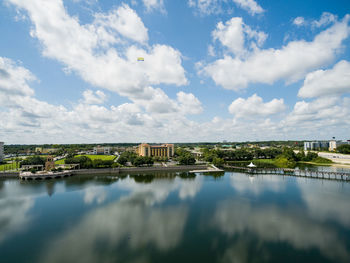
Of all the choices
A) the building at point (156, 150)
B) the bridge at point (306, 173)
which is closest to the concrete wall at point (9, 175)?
the building at point (156, 150)

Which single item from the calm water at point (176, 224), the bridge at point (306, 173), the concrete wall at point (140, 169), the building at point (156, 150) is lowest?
the calm water at point (176, 224)

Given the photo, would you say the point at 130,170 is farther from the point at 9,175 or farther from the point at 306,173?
the point at 306,173

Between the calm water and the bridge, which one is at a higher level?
the bridge

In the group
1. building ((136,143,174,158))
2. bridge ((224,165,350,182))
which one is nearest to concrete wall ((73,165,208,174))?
bridge ((224,165,350,182))

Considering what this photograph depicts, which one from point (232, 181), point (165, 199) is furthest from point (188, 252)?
point (232, 181)

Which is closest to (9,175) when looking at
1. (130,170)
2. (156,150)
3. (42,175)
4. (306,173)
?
(42,175)

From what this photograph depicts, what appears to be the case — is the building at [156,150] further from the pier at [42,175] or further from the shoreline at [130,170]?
the pier at [42,175]

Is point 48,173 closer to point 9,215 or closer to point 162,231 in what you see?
point 9,215

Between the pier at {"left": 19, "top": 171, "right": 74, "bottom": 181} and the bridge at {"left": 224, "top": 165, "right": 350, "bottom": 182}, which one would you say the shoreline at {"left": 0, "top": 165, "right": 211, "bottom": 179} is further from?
the bridge at {"left": 224, "top": 165, "right": 350, "bottom": 182}

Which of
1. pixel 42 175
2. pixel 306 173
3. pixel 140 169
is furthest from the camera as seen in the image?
pixel 140 169
